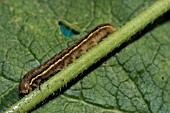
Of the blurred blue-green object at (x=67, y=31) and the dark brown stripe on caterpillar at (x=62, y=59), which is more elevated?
the blurred blue-green object at (x=67, y=31)

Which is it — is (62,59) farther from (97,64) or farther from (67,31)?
(67,31)

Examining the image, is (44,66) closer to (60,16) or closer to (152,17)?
(60,16)

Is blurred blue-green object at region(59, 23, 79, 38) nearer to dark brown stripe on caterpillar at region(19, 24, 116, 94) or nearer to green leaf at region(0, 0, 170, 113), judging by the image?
green leaf at region(0, 0, 170, 113)

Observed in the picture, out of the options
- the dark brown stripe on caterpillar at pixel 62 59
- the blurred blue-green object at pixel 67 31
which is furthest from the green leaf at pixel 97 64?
the dark brown stripe on caterpillar at pixel 62 59

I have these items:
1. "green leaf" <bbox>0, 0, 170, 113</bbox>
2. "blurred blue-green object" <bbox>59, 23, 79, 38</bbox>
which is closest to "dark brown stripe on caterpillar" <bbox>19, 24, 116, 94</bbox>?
"green leaf" <bbox>0, 0, 170, 113</bbox>

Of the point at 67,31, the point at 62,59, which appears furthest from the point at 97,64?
the point at 67,31

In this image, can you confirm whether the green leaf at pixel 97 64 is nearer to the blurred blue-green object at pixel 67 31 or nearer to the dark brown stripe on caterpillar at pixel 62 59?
the blurred blue-green object at pixel 67 31

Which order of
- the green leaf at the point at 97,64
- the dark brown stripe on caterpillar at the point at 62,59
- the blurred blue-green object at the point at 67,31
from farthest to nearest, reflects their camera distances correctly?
the blurred blue-green object at the point at 67,31
the green leaf at the point at 97,64
the dark brown stripe on caterpillar at the point at 62,59

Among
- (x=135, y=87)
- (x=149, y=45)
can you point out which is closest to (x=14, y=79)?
(x=135, y=87)
